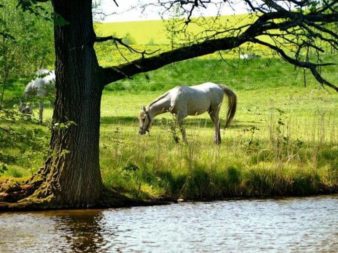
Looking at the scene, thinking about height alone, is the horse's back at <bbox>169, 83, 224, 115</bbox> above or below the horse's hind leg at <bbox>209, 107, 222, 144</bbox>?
above

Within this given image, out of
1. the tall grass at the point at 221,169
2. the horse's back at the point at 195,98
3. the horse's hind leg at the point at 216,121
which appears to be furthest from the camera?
the horse's back at the point at 195,98

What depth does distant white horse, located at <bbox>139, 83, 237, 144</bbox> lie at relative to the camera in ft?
75.2

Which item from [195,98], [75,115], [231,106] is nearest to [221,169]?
[75,115]

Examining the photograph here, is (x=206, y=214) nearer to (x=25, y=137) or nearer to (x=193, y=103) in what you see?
(x=25, y=137)

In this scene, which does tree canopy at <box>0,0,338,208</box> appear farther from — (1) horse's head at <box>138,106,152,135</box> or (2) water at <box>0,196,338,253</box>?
(1) horse's head at <box>138,106,152,135</box>

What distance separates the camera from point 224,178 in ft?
55.2

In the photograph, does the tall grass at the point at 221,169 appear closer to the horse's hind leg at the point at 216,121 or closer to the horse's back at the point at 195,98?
the horse's hind leg at the point at 216,121

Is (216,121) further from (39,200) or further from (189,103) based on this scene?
(39,200)

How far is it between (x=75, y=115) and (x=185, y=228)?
9.98 feet

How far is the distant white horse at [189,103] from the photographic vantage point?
75.2 feet

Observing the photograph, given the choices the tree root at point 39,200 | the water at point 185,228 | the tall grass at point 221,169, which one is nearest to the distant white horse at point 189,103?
the tall grass at point 221,169

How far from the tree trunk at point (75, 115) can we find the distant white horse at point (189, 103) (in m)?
7.16

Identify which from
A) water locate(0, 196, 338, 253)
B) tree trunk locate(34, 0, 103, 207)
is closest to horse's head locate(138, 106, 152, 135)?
water locate(0, 196, 338, 253)

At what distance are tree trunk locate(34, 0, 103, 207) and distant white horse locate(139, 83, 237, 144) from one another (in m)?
7.16
